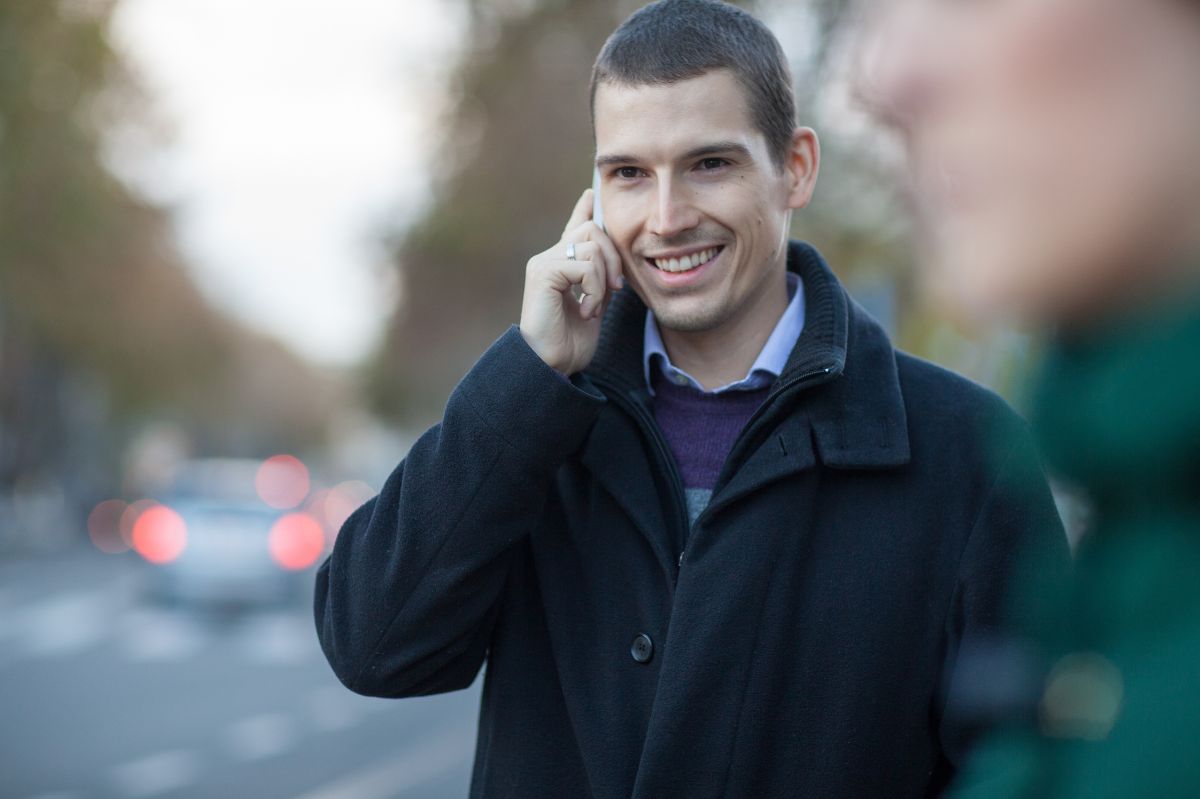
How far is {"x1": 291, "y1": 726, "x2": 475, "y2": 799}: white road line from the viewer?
7.79m

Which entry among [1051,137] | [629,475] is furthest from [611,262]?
[1051,137]

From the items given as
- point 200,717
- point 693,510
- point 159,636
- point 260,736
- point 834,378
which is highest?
point 159,636

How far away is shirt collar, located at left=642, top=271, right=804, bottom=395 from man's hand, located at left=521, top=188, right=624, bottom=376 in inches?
5.2

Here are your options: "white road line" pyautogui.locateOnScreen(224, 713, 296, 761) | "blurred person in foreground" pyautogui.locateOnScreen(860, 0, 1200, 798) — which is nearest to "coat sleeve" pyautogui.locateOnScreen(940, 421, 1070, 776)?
"blurred person in foreground" pyautogui.locateOnScreen(860, 0, 1200, 798)

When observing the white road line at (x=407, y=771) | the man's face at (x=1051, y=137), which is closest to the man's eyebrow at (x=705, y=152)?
the man's face at (x=1051, y=137)

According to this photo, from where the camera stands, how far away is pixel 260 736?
9.39 m

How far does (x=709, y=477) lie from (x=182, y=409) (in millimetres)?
54031

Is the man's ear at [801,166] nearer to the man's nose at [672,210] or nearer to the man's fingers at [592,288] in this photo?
the man's nose at [672,210]

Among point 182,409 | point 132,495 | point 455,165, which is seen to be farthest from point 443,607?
point 182,409

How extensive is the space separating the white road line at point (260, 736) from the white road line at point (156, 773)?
1.18 feet

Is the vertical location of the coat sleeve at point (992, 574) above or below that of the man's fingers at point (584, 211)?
below

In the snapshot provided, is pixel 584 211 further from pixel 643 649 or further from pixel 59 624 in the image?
pixel 59 624

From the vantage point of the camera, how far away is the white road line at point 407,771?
7.79m

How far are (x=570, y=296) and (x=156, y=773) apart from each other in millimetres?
6705
